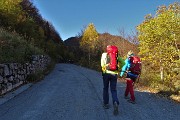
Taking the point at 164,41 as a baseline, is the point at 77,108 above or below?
below

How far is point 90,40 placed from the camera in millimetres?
60438

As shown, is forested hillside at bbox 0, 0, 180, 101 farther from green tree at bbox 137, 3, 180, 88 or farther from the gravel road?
the gravel road

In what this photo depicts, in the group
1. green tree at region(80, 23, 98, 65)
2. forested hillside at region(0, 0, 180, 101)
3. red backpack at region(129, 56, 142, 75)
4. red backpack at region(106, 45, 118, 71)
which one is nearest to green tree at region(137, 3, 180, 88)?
forested hillside at region(0, 0, 180, 101)

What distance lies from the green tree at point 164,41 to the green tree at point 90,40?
27411 mm

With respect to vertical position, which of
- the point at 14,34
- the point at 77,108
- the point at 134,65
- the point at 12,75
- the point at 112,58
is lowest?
the point at 77,108

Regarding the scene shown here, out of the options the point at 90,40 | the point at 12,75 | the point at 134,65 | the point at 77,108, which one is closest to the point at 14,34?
the point at 12,75

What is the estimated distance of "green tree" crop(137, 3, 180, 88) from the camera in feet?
82.7

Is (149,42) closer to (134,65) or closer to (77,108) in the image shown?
(134,65)

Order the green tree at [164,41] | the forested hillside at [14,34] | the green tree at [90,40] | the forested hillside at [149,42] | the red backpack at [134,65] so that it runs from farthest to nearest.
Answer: the green tree at [90,40] → the green tree at [164,41] → the forested hillside at [149,42] → the forested hillside at [14,34] → the red backpack at [134,65]

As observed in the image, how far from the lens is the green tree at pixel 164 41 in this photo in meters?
25.2

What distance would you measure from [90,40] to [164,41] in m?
34.2

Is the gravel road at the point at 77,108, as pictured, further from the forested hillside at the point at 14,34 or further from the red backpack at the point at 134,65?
Result: the forested hillside at the point at 14,34

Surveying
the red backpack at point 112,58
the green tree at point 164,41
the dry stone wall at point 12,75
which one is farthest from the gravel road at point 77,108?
the green tree at point 164,41

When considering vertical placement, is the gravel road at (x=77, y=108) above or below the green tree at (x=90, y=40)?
below
